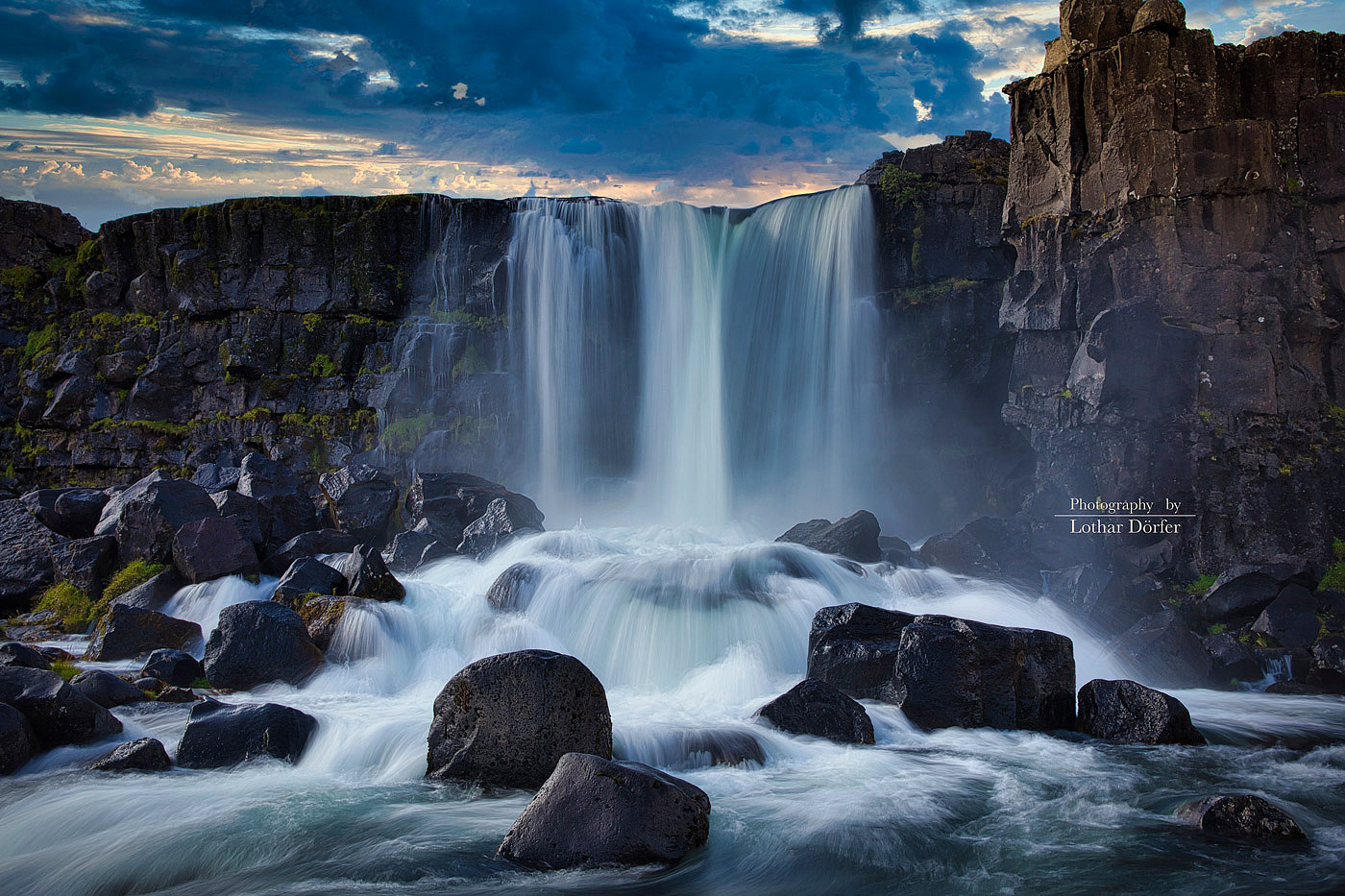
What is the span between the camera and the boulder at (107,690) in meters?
9.60

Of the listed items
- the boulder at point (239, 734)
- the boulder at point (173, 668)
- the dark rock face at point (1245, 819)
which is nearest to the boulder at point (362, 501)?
the boulder at point (173, 668)

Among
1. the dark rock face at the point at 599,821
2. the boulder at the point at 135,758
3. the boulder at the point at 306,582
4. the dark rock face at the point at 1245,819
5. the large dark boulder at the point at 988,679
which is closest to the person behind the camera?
the dark rock face at the point at 599,821

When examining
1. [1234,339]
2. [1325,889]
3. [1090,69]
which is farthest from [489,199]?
[1325,889]

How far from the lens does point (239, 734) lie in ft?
28.3

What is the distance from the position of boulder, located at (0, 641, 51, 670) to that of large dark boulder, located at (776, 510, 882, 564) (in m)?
12.5

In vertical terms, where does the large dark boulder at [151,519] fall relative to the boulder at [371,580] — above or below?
above

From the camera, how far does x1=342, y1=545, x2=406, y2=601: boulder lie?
1335 centimetres

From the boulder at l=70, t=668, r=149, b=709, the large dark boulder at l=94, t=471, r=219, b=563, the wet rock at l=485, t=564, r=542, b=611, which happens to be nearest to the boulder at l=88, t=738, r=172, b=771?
the boulder at l=70, t=668, r=149, b=709

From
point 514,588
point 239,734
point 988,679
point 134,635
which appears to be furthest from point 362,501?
point 988,679

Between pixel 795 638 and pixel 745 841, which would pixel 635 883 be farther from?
pixel 795 638

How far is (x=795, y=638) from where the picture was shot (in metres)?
13.0

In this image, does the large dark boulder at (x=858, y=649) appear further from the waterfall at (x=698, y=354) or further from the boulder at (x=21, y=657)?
the waterfall at (x=698, y=354)

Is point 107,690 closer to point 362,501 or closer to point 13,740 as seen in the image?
point 13,740

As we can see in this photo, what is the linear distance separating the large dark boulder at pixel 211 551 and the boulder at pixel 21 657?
3797mm
